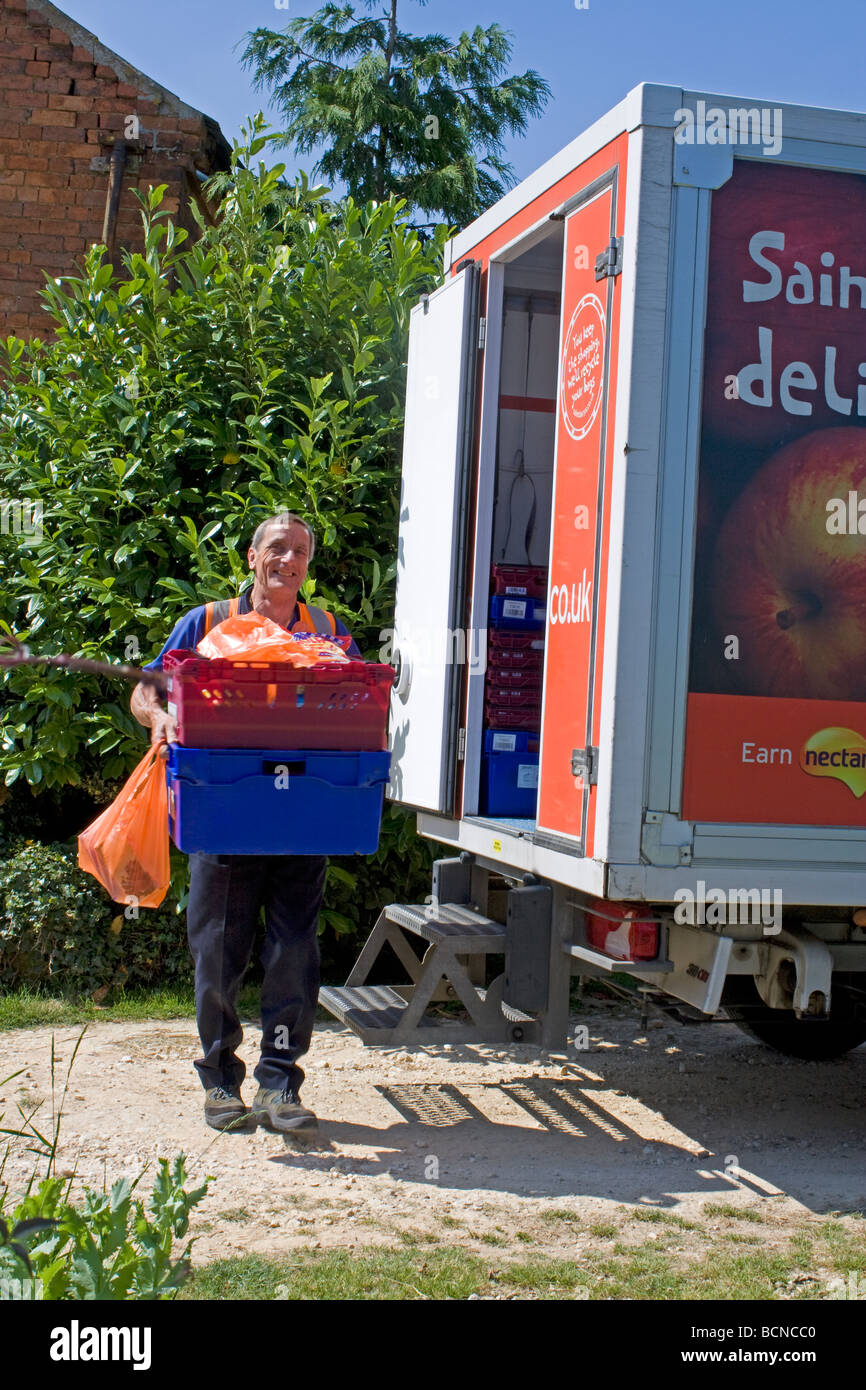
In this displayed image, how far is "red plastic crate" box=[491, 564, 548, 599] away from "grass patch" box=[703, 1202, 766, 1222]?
2.32 metres

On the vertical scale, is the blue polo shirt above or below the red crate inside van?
above

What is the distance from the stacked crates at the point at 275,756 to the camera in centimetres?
389

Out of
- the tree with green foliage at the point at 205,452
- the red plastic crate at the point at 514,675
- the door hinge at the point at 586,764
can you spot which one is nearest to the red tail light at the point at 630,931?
the door hinge at the point at 586,764

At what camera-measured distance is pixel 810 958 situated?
4008mm

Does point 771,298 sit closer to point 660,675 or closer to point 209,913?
point 660,675

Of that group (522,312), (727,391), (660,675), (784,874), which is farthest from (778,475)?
(522,312)

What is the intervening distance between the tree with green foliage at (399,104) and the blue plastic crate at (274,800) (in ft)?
54.0

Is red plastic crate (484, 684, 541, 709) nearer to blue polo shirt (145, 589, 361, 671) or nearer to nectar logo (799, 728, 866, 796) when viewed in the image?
blue polo shirt (145, 589, 361, 671)

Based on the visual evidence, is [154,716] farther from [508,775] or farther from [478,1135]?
[478,1135]

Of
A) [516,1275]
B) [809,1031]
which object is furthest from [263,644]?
[809,1031]

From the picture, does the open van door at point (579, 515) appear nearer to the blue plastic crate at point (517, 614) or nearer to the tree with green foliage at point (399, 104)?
the blue plastic crate at point (517, 614)

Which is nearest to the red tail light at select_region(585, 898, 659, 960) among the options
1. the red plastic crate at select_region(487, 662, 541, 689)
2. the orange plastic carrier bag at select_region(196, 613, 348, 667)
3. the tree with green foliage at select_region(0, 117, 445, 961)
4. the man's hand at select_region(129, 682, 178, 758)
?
the orange plastic carrier bag at select_region(196, 613, 348, 667)

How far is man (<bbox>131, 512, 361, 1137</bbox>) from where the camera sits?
14.2ft

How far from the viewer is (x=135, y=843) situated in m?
3.98
